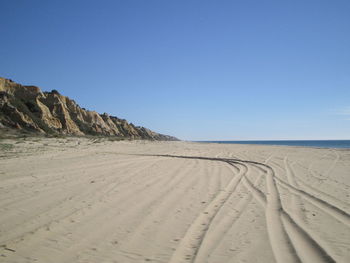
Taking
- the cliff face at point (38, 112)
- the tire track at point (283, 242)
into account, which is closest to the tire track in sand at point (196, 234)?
the tire track at point (283, 242)

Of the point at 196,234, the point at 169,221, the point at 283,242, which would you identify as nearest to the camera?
the point at 283,242

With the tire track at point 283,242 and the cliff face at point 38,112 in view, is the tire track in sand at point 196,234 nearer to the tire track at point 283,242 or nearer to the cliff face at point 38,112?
the tire track at point 283,242

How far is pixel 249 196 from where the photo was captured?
5.01 metres

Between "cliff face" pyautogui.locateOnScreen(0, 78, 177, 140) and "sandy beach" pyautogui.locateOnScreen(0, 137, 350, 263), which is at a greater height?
"cliff face" pyautogui.locateOnScreen(0, 78, 177, 140)

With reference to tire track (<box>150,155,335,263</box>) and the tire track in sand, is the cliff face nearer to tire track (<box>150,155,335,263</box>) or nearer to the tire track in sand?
the tire track in sand

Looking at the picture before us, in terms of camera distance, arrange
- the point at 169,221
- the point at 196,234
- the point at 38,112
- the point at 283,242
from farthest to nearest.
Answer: the point at 38,112
the point at 169,221
the point at 196,234
the point at 283,242

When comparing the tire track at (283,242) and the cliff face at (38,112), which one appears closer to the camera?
the tire track at (283,242)

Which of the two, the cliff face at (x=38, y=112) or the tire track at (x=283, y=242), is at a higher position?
the cliff face at (x=38, y=112)

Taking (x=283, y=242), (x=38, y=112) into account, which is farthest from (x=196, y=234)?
(x=38, y=112)

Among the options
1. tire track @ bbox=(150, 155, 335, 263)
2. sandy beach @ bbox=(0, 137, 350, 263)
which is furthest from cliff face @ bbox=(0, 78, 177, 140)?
tire track @ bbox=(150, 155, 335, 263)

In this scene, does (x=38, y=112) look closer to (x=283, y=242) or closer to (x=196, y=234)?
(x=196, y=234)

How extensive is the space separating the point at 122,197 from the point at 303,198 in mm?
3862

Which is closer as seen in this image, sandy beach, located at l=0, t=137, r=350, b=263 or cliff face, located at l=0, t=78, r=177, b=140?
sandy beach, located at l=0, t=137, r=350, b=263

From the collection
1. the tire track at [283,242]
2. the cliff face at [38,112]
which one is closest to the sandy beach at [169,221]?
the tire track at [283,242]
